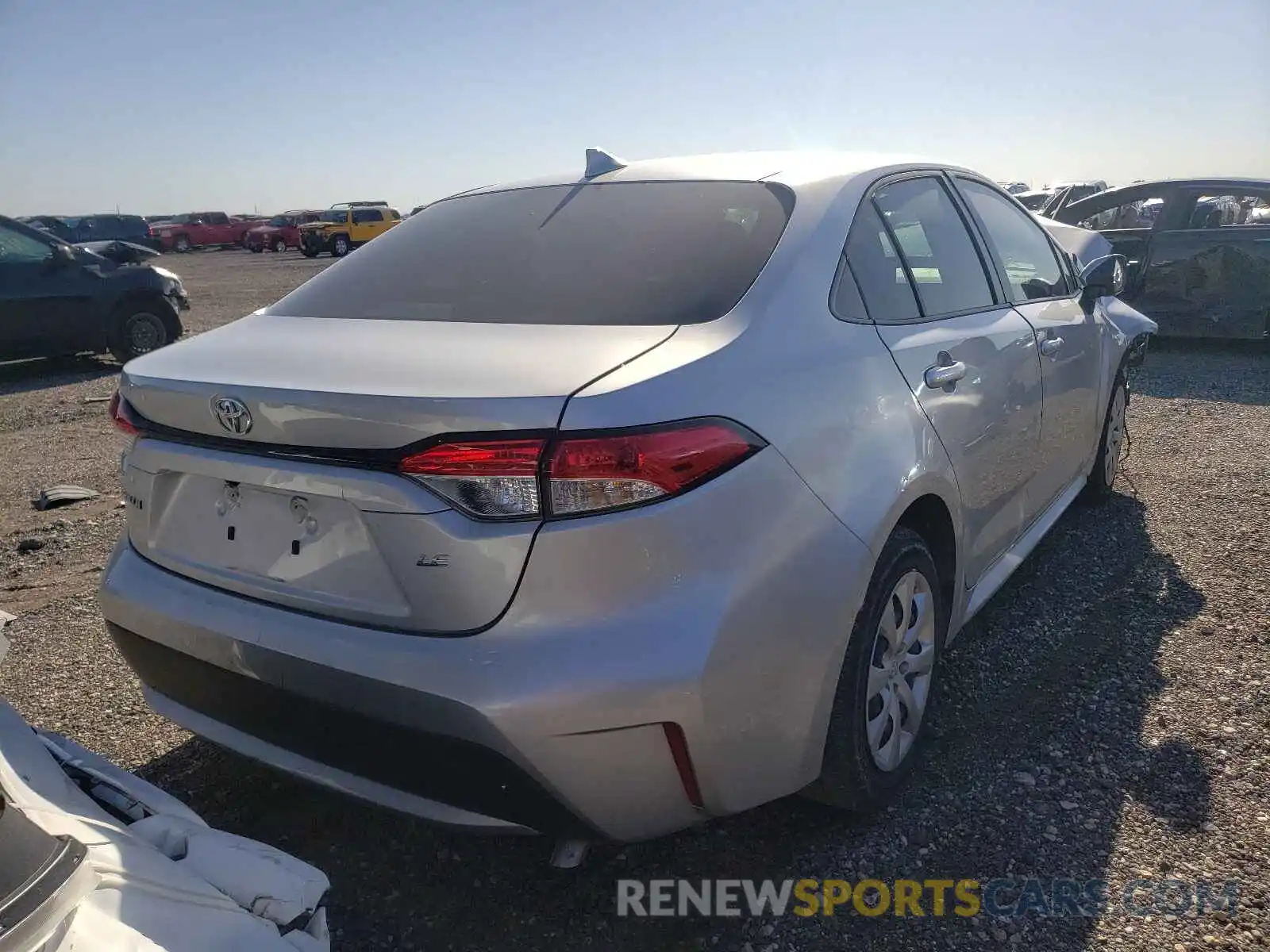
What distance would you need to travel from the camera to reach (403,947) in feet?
6.92

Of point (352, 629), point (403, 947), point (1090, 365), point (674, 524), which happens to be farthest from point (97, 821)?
point (1090, 365)

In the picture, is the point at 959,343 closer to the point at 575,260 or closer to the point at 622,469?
the point at 575,260

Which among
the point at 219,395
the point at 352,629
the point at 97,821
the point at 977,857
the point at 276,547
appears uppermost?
the point at 219,395

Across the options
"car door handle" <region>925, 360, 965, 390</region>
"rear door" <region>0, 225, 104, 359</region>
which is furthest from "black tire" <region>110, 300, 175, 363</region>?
"car door handle" <region>925, 360, 965, 390</region>

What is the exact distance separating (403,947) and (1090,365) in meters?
3.39

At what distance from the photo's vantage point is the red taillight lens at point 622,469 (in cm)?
170

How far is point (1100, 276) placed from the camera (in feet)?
13.1

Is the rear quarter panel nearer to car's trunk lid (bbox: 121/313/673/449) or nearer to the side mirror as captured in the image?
car's trunk lid (bbox: 121/313/673/449)

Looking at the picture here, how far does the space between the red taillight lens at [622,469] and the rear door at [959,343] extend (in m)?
0.88

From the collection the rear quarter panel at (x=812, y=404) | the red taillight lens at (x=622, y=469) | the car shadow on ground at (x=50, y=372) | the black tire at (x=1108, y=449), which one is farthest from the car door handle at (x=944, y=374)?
the car shadow on ground at (x=50, y=372)

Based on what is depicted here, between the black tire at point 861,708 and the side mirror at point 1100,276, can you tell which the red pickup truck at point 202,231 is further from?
the black tire at point 861,708

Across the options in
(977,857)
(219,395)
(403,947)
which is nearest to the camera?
(219,395)

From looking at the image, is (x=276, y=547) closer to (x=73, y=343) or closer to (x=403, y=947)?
(x=403, y=947)

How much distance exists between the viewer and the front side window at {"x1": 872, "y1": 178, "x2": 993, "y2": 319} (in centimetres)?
276
